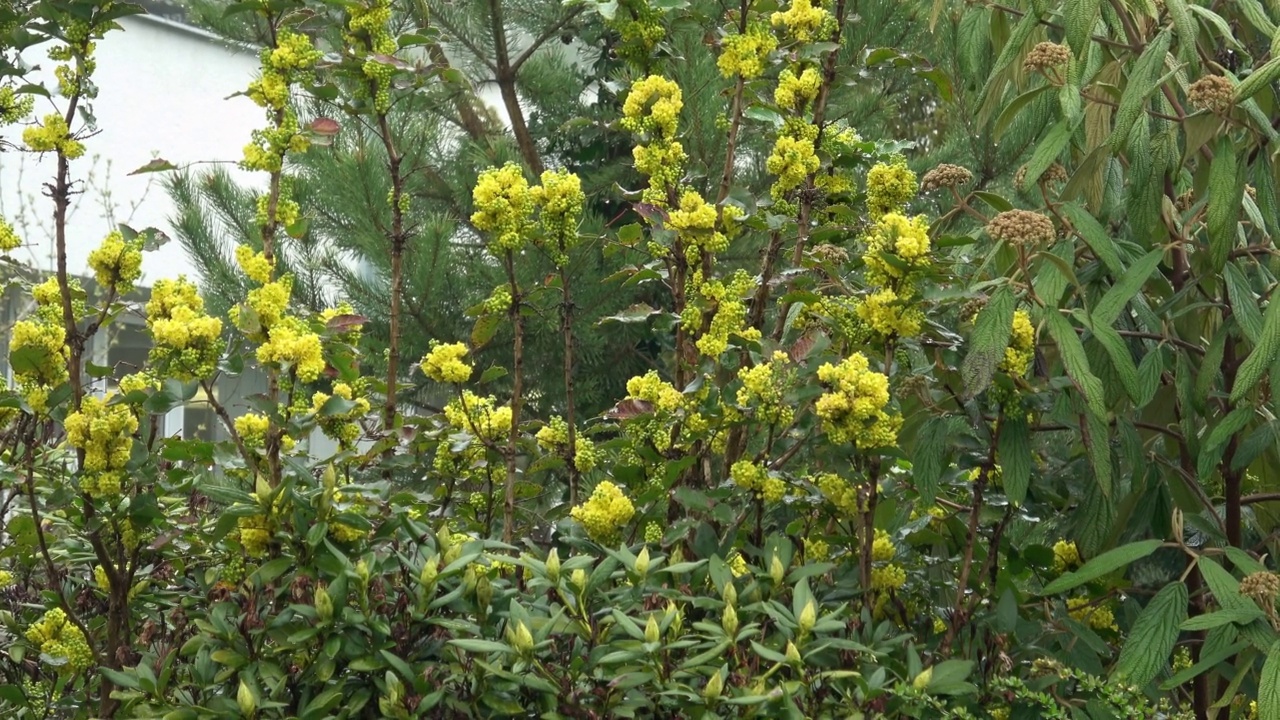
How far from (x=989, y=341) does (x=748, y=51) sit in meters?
0.65

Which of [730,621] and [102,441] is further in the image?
[102,441]

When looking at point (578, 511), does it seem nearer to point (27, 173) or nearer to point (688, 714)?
point (688, 714)

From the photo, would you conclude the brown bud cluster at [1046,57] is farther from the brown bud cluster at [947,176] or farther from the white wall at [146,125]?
the white wall at [146,125]

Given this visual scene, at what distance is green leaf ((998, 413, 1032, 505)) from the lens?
1718mm

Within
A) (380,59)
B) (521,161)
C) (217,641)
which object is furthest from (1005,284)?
(521,161)

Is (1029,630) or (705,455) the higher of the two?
(705,455)

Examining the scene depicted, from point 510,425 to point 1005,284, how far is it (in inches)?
29.6

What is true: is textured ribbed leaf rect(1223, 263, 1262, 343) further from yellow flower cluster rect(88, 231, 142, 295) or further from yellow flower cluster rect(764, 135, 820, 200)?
yellow flower cluster rect(88, 231, 142, 295)

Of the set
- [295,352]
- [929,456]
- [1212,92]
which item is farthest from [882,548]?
[295,352]

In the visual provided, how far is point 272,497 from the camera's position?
64.2 inches

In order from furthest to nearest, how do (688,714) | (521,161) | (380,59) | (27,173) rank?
1. (27,173)
2. (521,161)
3. (380,59)
4. (688,714)

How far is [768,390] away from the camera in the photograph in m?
1.73

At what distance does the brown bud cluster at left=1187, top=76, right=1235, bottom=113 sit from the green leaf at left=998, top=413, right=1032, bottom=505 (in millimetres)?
468

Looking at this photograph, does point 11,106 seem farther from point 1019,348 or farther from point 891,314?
point 1019,348
